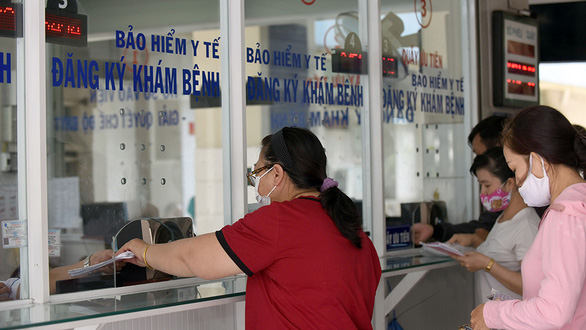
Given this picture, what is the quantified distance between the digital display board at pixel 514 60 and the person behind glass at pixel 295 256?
2.28m

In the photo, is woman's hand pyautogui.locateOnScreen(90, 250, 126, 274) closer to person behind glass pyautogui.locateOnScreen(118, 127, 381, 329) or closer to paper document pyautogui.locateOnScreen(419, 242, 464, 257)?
person behind glass pyautogui.locateOnScreen(118, 127, 381, 329)

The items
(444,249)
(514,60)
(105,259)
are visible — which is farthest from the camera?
(514,60)

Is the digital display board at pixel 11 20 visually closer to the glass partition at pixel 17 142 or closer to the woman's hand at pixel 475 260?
the glass partition at pixel 17 142

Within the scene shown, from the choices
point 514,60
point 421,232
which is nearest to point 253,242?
point 421,232

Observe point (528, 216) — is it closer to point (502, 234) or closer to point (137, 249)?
point (502, 234)

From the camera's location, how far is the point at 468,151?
398cm

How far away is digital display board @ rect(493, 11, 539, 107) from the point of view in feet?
13.1

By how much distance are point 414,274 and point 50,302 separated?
1.65m

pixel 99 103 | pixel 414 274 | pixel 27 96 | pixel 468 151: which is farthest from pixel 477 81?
pixel 99 103

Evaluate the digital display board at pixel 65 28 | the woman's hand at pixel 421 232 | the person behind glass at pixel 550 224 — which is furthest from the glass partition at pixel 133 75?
the person behind glass at pixel 550 224

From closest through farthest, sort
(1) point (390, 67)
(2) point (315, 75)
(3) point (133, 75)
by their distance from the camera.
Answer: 1. (3) point (133, 75)
2. (2) point (315, 75)
3. (1) point (390, 67)

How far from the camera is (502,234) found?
2.87 meters

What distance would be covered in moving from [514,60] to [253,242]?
9.05 feet

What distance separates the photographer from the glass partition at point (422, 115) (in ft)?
11.7
